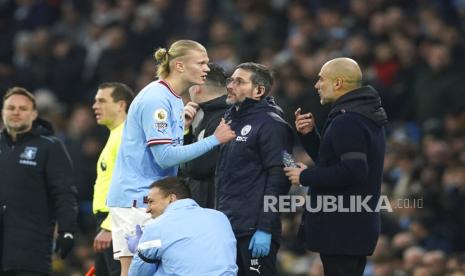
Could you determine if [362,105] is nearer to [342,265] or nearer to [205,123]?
[342,265]

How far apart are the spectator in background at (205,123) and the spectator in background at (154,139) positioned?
522 millimetres

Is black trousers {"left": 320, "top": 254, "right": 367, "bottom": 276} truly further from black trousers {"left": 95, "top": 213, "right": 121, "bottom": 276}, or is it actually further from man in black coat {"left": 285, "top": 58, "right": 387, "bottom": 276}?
black trousers {"left": 95, "top": 213, "right": 121, "bottom": 276}

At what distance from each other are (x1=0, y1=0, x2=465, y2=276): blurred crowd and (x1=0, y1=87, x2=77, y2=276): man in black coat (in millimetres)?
3600

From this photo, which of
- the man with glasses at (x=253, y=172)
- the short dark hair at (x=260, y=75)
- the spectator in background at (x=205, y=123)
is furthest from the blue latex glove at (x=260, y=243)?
the short dark hair at (x=260, y=75)

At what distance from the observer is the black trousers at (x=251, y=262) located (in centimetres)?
888

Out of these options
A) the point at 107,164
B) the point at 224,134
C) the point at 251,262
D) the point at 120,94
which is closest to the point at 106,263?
the point at 107,164

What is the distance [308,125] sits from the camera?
9.05 m

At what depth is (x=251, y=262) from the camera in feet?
29.1

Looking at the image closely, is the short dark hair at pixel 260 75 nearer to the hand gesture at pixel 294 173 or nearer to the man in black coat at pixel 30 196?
the hand gesture at pixel 294 173

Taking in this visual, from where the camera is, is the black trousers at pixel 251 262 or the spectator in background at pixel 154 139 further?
the black trousers at pixel 251 262

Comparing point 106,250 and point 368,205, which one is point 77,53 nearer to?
point 106,250

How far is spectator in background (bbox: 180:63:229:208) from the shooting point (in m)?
9.53

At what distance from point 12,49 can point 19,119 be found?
885cm

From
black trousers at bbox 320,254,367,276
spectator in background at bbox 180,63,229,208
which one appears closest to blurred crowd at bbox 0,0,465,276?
spectator in background at bbox 180,63,229,208
